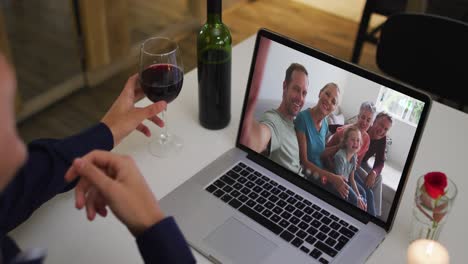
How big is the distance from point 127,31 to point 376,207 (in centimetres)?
202

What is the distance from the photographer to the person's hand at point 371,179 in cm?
98

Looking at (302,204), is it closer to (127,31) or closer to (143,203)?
(143,203)

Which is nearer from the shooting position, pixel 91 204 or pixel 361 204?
pixel 91 204

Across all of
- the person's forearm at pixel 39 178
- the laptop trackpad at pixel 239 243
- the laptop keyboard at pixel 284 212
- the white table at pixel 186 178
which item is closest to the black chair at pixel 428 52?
the white table at pixel 186 178

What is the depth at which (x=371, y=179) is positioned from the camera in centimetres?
99

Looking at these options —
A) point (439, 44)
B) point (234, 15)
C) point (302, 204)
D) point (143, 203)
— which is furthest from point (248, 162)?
point (234, 15)

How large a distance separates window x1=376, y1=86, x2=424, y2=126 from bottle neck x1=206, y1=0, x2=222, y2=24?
1.24 ft

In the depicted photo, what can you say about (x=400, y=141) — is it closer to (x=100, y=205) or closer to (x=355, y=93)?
(x=355, y=93)

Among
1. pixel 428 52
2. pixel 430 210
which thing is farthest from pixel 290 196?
pixel 428 52

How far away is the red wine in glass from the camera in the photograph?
1.10 m

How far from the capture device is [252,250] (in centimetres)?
95

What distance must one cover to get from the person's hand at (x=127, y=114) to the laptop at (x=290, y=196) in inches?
6.2

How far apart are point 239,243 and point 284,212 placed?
115 mm

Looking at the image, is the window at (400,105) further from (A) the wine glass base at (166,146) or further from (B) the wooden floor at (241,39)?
(B) the wooden floor at (241,39)
